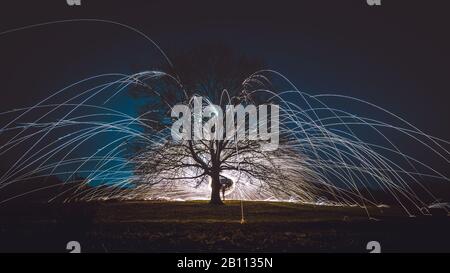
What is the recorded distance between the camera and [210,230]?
14.0 metres

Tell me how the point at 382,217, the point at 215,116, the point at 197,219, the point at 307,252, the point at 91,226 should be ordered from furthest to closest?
the point at 215,116 < the point at 382,217 < the point at 197,219 < the point at 91,226 < the point at 307,252

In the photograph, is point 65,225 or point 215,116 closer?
point 65,225

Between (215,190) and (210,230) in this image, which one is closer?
(210,230)

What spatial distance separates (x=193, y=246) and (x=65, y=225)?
4.23 metres

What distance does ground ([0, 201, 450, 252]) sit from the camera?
12633 mm

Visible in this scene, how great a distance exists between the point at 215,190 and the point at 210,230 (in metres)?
6.54

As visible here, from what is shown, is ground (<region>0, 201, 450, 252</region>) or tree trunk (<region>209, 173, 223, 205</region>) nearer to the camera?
ground (<region>0, 201, 450, 252</region>)

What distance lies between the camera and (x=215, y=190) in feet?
67.2

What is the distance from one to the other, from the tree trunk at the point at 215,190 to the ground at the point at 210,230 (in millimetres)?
2305

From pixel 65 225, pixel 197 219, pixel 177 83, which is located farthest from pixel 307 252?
pixel 177 83

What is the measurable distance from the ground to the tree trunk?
2305 mm

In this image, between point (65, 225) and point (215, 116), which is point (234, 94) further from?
A: point (65, 225)

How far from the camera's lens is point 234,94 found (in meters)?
19.7

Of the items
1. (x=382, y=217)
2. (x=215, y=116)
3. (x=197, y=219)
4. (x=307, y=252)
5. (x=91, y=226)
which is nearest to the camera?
(x=307, y=252)
